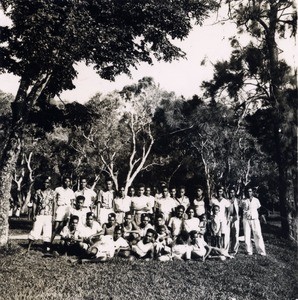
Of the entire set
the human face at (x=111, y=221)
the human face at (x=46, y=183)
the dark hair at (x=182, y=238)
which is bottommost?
the dark hair at (x=182, y=238)

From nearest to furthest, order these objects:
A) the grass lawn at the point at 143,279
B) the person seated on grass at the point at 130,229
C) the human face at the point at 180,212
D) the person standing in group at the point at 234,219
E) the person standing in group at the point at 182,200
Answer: the grass lawn at the point at 143,279 < the person seated on grass at the point at 130,229 < the human face at the point at 180,212 < the person standing in group at the point at 234,219 < the person standing in group at the point at 182,200

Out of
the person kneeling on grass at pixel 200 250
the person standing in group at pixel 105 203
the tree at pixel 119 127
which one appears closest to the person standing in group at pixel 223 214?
the person kneeling on grass at pixel 200 250

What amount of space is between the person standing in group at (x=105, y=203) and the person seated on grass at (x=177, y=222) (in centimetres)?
168

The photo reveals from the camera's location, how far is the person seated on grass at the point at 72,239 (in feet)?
26.5

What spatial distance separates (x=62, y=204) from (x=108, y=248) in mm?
1883

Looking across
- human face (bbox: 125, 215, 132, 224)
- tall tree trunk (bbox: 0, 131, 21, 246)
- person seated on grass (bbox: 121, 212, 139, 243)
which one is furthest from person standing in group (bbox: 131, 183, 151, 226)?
tall tree trunk (bbox: 0, 131, 21, 246)

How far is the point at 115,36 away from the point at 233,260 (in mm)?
6248

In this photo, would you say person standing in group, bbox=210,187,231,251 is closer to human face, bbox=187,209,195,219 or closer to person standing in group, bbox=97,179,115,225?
human face, bbox=187,209,195,219

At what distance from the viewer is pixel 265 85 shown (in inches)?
510

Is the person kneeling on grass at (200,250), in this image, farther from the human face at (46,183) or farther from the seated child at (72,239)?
the human face at (46,183)

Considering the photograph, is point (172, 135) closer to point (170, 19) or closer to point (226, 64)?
point (226, 64)

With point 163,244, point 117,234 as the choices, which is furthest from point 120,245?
point 163,244

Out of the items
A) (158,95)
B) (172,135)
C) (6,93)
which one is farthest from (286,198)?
(6,93)

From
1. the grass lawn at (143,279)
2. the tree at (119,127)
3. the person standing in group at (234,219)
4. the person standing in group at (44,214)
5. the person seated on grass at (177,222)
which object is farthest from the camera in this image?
the tree at (119,127)
